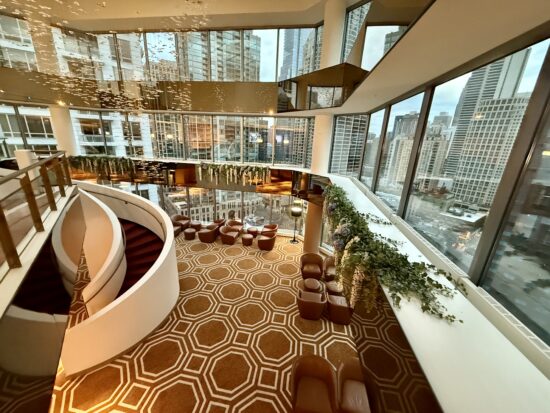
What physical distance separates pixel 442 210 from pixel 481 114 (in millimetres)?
1301

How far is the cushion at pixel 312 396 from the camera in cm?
320

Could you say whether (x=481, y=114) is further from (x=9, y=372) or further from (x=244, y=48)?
(x=244, y=48)

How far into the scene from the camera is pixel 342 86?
17.7 ft

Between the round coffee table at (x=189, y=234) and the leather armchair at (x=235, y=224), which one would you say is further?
the leather armchair at (x=235, y=224)

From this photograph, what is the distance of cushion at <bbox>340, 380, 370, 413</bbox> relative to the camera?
3160 millimetres

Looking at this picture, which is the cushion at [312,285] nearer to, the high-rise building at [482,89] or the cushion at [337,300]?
the cushion at [337,300]

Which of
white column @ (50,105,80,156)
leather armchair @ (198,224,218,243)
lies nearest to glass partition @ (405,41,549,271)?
leather armchair @ (198,224,218,243)

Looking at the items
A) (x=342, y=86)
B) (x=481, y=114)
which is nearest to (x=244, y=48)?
(x=342, y=86)

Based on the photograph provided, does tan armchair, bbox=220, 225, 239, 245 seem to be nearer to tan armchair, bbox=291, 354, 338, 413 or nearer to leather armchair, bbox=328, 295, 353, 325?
leather armchair, bbox=328, 295, 353, 325

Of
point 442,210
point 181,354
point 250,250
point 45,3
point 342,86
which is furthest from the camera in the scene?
point 250,250

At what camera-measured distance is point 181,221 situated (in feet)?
35.2

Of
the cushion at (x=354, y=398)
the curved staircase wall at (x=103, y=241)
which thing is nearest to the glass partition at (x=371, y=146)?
the cushion at (x=354, y=398)

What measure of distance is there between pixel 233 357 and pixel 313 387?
6.13 feet

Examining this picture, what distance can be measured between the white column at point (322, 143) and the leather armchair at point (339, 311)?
4830mm
